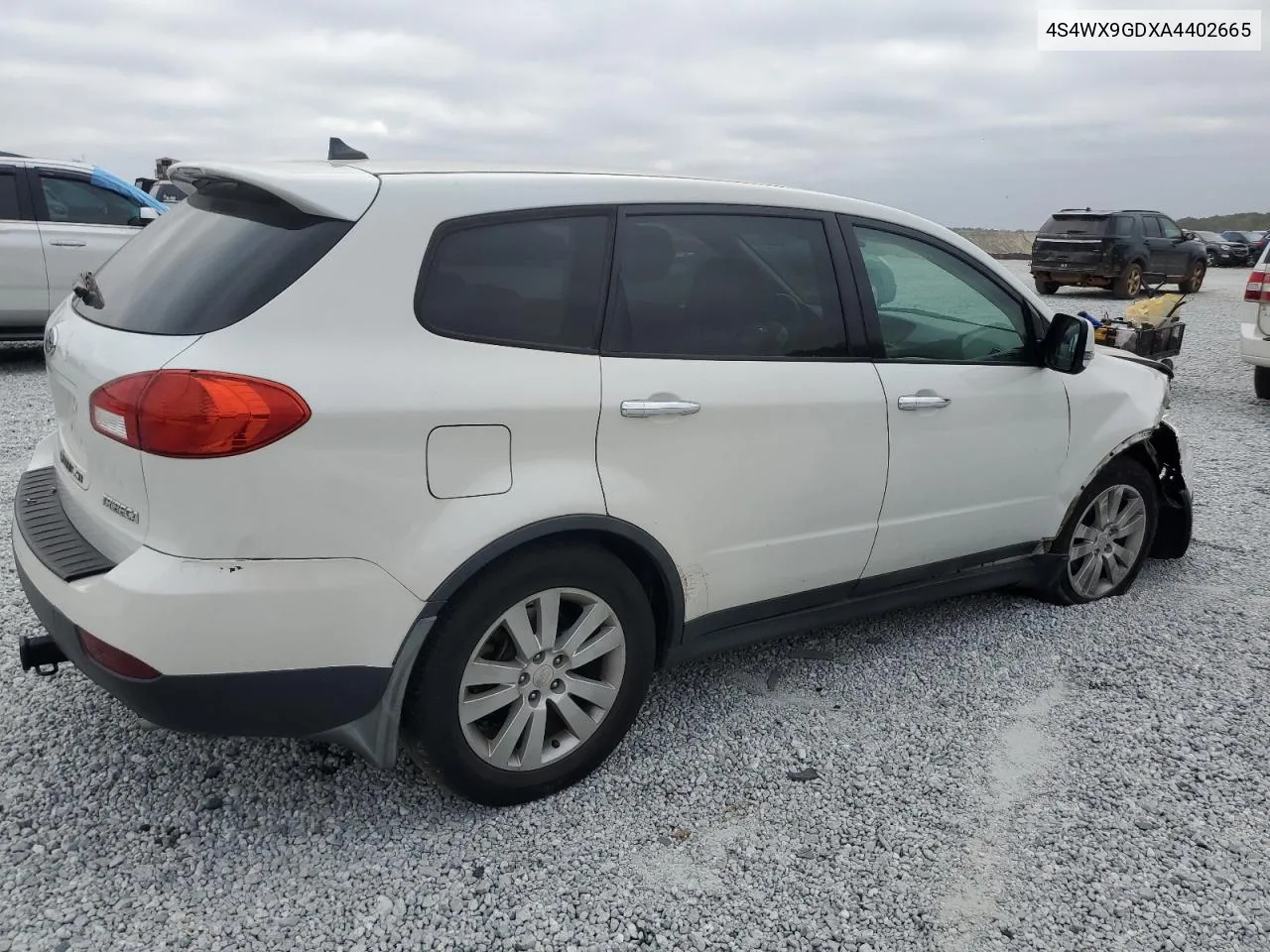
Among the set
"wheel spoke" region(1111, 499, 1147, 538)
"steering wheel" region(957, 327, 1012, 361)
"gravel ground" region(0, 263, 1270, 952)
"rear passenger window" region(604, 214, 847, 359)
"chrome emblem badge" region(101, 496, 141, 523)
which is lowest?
"gravel ground" region(0, 263, 1270, 952)

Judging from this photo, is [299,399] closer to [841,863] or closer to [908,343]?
[841,863]

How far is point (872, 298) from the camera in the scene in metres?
3.54

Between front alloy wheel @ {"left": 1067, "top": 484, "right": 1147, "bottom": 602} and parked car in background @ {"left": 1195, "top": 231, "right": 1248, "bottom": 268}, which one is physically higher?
parked car in background @ {"left": 1195, "top": 231, "right": 1248, "bottom": 268}

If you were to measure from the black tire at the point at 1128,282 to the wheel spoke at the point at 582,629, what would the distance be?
20.2m

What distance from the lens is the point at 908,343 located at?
143 inches

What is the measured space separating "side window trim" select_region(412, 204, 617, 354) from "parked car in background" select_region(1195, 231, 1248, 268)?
41636 millimetres

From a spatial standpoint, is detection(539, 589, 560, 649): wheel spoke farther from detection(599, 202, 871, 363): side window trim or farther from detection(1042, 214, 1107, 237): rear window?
detection(1042, 214, 1107, 237): rear window

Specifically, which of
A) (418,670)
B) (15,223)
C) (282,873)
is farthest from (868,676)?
(15,223)

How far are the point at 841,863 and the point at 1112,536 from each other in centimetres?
251

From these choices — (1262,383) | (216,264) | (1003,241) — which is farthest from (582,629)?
(1003,241)

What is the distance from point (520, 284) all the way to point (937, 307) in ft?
5.87

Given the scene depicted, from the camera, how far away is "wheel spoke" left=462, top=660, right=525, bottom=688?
2.71 m

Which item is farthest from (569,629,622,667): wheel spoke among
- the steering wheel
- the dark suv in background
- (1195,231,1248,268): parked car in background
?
(1195,231,1248,268): parked car in background

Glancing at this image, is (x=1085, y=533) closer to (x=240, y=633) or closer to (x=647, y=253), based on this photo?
(x=647, y=253)
